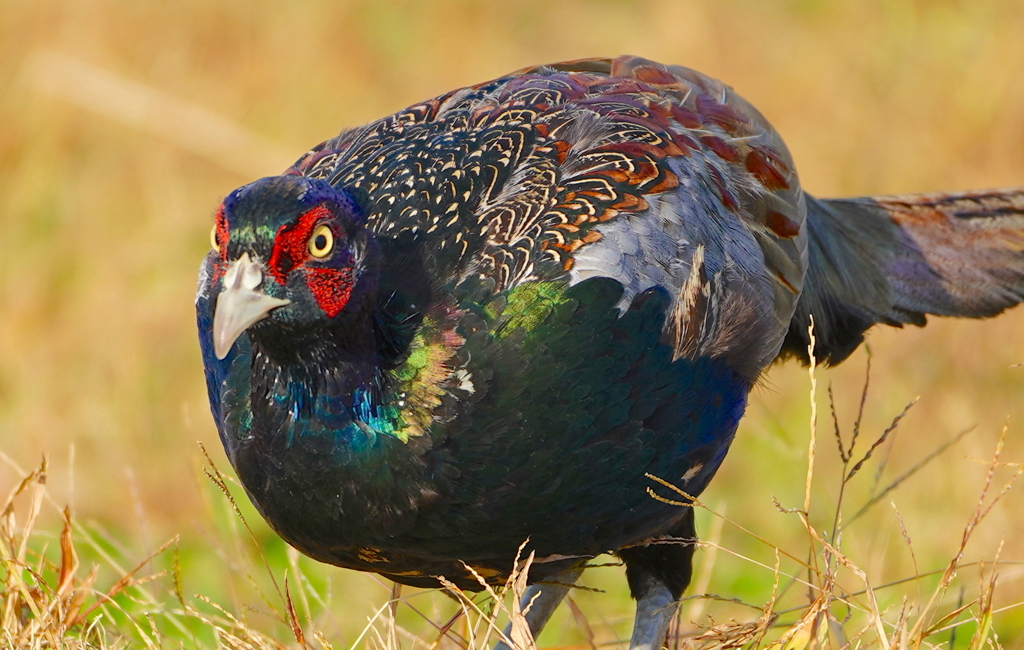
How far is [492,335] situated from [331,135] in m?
5.13

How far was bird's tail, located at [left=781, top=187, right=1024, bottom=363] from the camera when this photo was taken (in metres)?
4.34

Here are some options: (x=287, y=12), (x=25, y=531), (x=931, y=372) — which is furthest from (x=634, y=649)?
(x=287, y=12)

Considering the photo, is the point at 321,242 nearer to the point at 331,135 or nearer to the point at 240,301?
the point at 240,301

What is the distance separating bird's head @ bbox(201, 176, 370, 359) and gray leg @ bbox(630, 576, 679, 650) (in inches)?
54.5

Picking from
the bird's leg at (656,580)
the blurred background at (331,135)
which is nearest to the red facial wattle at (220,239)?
the bird's leg at (656,580)

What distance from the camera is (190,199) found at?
764 cm

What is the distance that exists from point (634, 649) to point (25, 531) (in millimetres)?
1634

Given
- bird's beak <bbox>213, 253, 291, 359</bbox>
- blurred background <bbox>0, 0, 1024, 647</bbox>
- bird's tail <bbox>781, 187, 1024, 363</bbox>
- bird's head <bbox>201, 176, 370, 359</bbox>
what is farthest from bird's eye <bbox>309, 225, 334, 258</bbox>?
blurred background <bbox>0, 0, 1024, 647</bbox>

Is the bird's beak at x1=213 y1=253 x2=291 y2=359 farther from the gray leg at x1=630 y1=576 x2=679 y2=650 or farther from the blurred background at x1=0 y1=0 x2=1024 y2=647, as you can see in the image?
the blurred background at x1=0 y1=0 x2=1024 y2=647

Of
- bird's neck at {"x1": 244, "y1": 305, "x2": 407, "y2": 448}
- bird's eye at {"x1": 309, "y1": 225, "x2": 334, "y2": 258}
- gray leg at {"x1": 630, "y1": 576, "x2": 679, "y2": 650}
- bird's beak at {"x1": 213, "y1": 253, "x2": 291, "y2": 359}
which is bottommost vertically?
gray leg at {"x1": 630, "y1": 576, "x2": 679, "y2": 650}

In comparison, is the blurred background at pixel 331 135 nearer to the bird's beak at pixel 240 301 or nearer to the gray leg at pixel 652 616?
the gray leg at pixel 652 616

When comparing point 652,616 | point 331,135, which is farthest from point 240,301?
point 331,135

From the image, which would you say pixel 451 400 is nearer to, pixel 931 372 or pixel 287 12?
pixel 931 372

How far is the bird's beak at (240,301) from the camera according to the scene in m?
2.79
